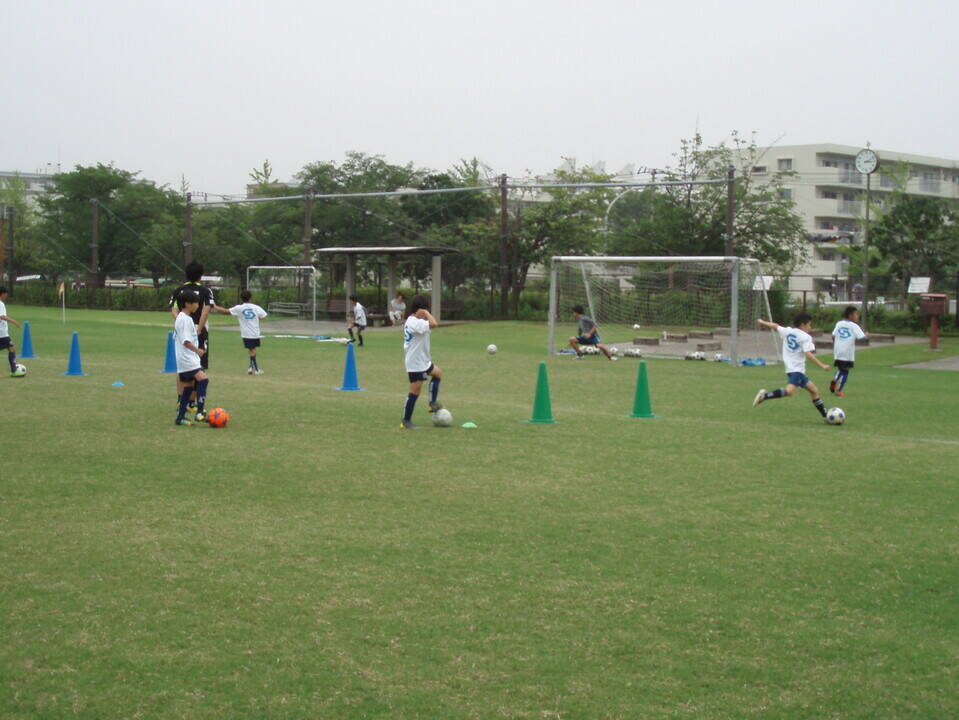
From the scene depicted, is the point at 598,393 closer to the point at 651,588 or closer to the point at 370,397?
the point at 370,397

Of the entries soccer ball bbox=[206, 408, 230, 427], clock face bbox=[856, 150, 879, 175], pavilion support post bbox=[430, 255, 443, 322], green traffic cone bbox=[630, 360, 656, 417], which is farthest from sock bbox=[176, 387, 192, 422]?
pavilion support post bbox=[430, 255, 443, 322]

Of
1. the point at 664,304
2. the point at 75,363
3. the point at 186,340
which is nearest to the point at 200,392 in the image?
the point at 186,340

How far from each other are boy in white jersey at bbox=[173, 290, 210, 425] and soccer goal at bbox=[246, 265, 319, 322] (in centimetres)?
2980

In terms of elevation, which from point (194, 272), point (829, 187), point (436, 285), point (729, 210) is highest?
point (829, 187)

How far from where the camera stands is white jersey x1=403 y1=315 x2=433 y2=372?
1231cm

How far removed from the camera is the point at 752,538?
7.18 m

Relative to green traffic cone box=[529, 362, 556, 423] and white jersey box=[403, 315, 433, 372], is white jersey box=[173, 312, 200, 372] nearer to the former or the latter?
white jersey box=[403, 315, 433, 372]

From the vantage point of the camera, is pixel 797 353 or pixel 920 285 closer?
pixel 797 353

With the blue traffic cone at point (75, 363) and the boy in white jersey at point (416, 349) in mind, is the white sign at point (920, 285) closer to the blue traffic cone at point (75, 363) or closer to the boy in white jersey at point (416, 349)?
the boy in white jersey at point (416, 349)

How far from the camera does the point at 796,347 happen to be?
45.9ft

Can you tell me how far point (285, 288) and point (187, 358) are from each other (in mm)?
34296

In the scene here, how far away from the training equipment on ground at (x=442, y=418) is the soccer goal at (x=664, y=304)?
16740mm

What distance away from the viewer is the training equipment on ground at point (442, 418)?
12.3 meters

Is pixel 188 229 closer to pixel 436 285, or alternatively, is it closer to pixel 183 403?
pixel 436 285
